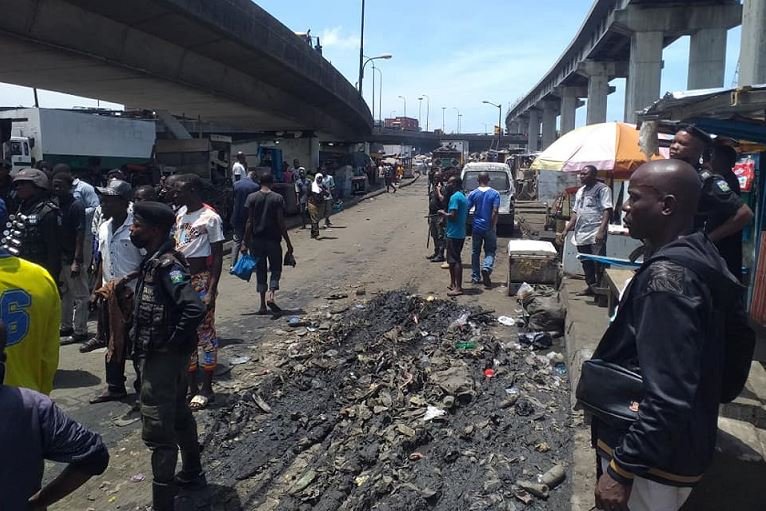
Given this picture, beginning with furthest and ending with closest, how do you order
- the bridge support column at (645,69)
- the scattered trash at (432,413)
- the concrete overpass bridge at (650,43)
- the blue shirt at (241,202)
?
the bridge support column at (645,69) → the concrete overpass bridge at (650,43) → the blue shirt at (241,202) → the scattered trash at (432,413)

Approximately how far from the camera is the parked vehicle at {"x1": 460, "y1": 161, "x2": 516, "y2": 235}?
55.5ft

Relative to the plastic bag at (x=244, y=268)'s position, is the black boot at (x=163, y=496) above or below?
below

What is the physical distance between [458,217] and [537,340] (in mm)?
3325

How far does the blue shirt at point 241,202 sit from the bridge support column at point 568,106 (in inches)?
1714

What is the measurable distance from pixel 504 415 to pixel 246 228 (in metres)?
4.64

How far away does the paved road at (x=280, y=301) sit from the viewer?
4395mm

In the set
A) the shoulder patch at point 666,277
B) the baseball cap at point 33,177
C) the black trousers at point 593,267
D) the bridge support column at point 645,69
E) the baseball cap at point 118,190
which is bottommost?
the black trousers at point 593,267

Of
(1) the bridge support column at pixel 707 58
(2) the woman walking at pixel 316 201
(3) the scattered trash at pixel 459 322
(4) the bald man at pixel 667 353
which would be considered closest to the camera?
(4) the bald man at pixel 667 353

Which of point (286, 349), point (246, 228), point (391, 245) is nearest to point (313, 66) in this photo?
point (391, 245)

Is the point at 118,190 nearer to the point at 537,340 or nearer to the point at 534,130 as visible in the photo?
the point at 537,340

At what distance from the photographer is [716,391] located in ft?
6.74

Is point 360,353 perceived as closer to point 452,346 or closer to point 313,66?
point 452,346

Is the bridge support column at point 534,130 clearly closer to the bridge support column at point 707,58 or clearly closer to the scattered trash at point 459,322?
the bridge support column at point 707,58

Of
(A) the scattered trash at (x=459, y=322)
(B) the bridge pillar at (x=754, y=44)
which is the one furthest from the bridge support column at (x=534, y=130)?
(A) the scattered trash at (x=459, y=322)
